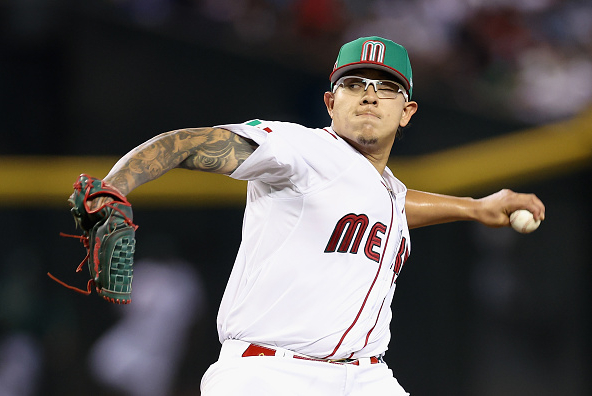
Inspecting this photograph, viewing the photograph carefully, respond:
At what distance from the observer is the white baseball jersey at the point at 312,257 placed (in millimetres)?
2441

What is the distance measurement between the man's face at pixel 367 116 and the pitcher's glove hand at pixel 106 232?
1.09 m

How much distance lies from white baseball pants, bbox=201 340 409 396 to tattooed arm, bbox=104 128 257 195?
689mm

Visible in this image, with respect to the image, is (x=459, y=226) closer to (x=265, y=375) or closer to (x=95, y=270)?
(x=265, y=375)

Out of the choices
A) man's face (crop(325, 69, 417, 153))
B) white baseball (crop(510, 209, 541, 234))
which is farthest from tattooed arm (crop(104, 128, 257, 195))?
white baseball (crop(510, 209, 541, 234))

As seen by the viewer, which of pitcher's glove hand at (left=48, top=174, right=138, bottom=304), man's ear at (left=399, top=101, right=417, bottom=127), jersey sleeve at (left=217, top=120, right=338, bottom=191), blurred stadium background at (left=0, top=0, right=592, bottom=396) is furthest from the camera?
blurred stadium background at (left=0, top=0, right=592, bottom=396)

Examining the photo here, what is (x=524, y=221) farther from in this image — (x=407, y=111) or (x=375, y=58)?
(x=375, y=58)

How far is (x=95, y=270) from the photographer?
187 cm

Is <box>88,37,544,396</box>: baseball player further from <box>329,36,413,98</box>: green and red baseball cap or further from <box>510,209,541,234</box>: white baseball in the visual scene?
<box>510,209,541,234</box>: white baseball

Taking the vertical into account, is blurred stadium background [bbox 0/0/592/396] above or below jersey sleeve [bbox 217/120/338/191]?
above

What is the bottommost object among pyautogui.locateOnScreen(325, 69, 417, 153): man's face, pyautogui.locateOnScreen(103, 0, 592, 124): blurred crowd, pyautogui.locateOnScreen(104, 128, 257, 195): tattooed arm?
pyautogui.locateOnScreen(104, 128, 257, 195): tattooed arm

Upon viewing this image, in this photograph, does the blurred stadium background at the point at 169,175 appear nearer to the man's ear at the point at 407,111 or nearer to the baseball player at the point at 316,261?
the man's ear at the point at 407,111

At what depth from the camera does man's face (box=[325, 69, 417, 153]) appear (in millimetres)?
2711

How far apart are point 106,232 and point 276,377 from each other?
883mm

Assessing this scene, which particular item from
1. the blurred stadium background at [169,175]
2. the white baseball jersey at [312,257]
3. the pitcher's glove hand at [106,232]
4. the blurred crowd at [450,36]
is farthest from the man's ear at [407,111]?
the blurred crowd at [450,36]
